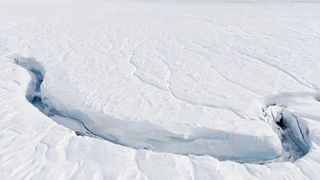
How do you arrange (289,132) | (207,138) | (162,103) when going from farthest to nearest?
(162,103)
(289,132)
(207,138)

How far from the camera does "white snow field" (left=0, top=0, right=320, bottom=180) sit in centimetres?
256

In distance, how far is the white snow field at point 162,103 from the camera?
2559 mm

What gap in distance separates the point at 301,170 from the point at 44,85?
2.62m

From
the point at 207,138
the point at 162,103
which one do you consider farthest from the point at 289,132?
the point at 162,103

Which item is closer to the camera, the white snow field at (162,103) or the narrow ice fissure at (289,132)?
the white snow field at (162,103)

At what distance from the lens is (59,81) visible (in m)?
3.92

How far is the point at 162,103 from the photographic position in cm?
338

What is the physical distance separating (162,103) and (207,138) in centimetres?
63

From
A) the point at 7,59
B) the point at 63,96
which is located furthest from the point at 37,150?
the point at 7,59

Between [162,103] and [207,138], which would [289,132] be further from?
[162,103]

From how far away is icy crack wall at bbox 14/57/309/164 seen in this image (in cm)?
286

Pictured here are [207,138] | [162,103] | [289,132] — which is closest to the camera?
[207,138]

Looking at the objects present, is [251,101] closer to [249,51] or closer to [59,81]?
[249,51]

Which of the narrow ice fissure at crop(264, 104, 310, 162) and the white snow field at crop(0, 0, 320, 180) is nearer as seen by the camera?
the white snow field at crop(0, 0, 320, 180)
